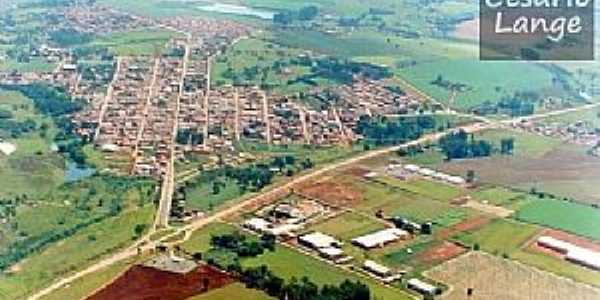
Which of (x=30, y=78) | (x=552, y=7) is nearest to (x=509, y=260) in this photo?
(x=552, y=7)

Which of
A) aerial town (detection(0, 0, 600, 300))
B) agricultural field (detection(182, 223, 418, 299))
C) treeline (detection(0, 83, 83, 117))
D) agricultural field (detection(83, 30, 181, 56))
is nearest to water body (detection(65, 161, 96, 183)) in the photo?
aerial town (detection(0, 0, 600, 300))

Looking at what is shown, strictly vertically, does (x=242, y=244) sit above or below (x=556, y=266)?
above

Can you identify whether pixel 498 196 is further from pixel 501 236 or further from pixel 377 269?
pixel 377 269

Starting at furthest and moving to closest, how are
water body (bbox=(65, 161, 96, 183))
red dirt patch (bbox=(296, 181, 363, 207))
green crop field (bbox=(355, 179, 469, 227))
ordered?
water body (bbox=(65, 161, 96, 183)), red dirt patch (bbox=(296, 181, 363, 207)), green crop field (bbox=(355, 179, 469, 227))

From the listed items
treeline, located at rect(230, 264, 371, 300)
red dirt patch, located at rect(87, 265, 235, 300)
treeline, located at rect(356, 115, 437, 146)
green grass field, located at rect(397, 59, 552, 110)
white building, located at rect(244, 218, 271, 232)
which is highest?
green grass field, located at rect(397, 59, 552, 110)

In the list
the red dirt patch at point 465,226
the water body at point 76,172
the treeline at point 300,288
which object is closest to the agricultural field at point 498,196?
the red dirt patch at point 465,226

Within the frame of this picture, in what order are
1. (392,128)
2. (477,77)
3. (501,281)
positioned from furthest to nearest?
(477,77) → (392,128) → (501,281)

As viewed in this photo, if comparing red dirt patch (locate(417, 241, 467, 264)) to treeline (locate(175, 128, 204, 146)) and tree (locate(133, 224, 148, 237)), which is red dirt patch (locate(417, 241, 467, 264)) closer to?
tree (locate(133, 224, 148, 237))

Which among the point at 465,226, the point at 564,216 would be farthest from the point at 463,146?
the point at 465,226
